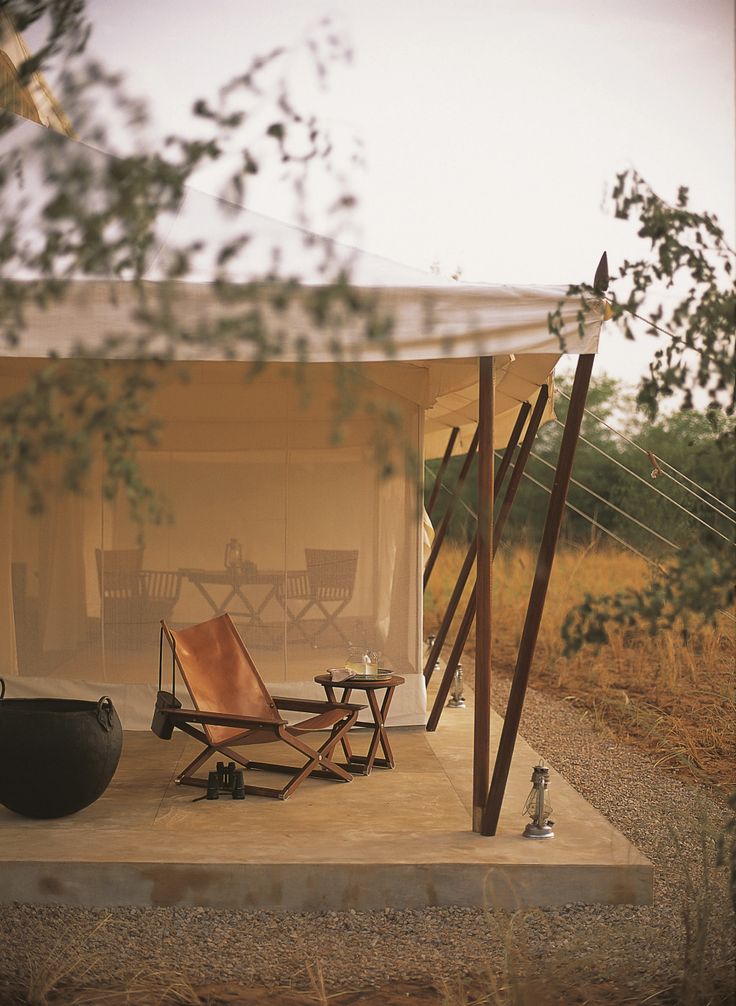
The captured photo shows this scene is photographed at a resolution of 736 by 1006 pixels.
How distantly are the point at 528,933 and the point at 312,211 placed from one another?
276 centimetres

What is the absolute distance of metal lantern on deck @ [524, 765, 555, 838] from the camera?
13.9ft

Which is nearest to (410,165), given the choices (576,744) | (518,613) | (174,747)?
(174,747)

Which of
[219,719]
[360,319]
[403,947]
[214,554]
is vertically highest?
[360,319]

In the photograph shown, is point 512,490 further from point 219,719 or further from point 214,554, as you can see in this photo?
point 219,719

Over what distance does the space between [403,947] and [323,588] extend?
3132 mm

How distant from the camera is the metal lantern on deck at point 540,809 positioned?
13.9 feet

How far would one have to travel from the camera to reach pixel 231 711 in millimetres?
5246

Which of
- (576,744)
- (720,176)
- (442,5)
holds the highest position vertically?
(442,5)

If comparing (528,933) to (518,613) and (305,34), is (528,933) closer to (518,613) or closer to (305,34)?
(305,34)

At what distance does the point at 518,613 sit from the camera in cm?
1145

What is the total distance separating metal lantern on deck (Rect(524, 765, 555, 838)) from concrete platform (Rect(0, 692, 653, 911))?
0.05m

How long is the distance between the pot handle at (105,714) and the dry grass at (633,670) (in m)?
3.33

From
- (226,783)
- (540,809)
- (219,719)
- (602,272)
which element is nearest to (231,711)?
(226,783)

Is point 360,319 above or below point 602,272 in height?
below
